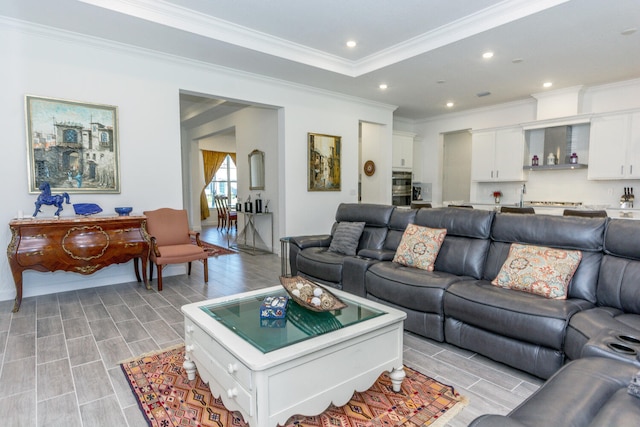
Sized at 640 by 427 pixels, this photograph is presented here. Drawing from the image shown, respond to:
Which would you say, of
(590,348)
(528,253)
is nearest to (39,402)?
(590,348)

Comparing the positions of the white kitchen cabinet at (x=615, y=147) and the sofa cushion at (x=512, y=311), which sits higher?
the white kitchen cabinet at (x=615, y=147)

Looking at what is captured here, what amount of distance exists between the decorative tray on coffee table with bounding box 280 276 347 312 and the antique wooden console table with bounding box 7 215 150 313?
244 centimetres

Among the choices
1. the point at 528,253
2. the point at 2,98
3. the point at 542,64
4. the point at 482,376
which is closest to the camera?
the point at 482,376

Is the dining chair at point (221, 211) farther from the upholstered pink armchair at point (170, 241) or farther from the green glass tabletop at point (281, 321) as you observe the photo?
the green glass tabletop at point (281, 321)

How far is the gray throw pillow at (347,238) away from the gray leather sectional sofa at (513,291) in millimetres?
253

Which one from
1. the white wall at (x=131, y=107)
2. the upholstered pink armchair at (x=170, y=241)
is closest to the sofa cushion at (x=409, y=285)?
the upholstered pink armchair at (x=170, y=241)

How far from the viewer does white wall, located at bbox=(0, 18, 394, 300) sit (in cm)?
366

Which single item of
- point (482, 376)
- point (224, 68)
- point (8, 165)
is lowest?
point (482, 376)

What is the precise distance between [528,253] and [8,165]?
5.01 metres

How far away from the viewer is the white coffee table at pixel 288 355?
1511 millimetres

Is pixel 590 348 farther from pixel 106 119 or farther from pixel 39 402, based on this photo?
pixel 106 119

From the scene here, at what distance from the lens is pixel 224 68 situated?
16.3 ft

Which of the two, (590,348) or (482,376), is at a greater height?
(590,348)

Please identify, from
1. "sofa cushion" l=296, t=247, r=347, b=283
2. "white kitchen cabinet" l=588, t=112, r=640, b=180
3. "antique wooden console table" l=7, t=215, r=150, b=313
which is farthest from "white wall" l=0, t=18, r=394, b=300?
"white kitchen cabinet" l=588, t=112, r=640, b=180
